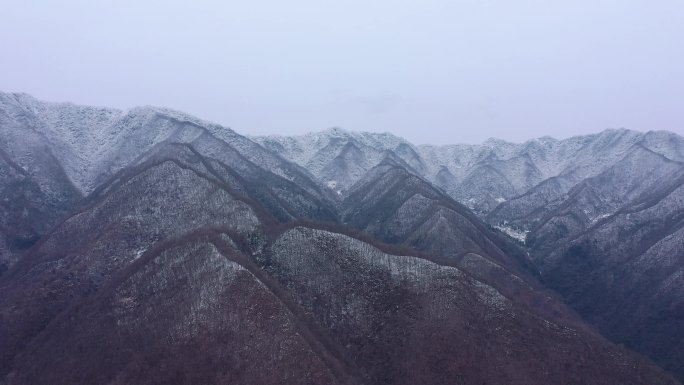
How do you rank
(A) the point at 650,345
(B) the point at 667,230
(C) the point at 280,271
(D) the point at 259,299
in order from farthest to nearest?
(B) the point at 667,230, (A) the point at 650,345, (C) the point at 280,271, (D) the point at 259,299

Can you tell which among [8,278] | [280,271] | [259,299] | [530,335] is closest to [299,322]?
[259,299]

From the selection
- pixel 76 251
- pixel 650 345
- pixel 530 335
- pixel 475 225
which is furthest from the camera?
pixel 475 225

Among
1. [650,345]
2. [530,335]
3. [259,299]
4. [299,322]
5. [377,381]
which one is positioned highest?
[259,299]

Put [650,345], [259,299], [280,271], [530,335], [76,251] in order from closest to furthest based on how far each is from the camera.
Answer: [259,299], [530,335], [280,271], [76,251], [650,345]

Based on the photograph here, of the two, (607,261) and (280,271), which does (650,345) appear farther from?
(280,271)

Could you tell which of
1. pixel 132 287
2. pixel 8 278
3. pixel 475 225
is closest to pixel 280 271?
pixel 132 287

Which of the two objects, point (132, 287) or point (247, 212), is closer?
point (132, 287)

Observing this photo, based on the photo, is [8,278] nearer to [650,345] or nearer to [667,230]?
[650,345]

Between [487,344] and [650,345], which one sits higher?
[487,344]

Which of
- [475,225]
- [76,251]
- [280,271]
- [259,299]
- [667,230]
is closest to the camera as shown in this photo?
[259,299]
